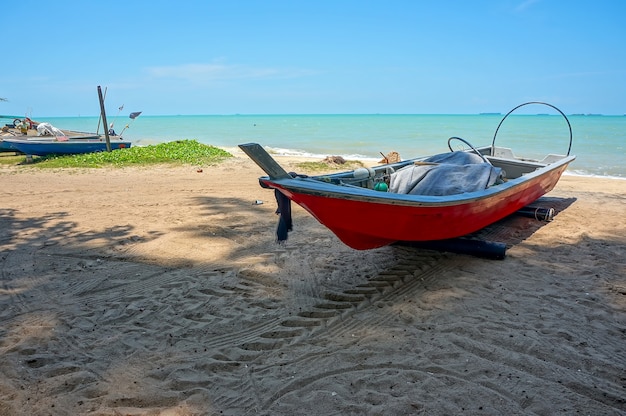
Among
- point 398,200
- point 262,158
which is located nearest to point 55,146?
point 262,158

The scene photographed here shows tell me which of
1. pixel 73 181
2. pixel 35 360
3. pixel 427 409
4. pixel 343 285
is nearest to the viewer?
pixel 427 409

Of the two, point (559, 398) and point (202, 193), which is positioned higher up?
point (202, 193)

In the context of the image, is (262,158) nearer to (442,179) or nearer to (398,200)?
(398,200)

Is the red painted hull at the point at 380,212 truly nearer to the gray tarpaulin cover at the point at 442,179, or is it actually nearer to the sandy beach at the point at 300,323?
the gray tarpaulin cover at the point at 442,179

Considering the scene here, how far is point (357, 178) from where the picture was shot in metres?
5.42

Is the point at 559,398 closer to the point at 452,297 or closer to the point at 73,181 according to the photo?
the point at 452,297

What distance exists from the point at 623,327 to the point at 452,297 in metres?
1.35

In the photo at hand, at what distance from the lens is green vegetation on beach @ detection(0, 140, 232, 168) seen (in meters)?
13.0

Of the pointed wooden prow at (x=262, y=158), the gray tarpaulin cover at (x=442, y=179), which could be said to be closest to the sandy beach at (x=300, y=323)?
the gray tarpaulin cover at (x=442, y=179)

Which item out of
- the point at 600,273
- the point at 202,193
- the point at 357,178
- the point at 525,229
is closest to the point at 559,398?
the point at 600,273

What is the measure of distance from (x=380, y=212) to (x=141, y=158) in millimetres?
11701

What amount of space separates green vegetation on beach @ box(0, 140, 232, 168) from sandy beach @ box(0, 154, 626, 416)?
7073 millimetres

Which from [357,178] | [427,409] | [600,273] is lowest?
[427,409]

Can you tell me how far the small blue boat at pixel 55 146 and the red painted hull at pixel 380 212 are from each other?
14.2 metres
